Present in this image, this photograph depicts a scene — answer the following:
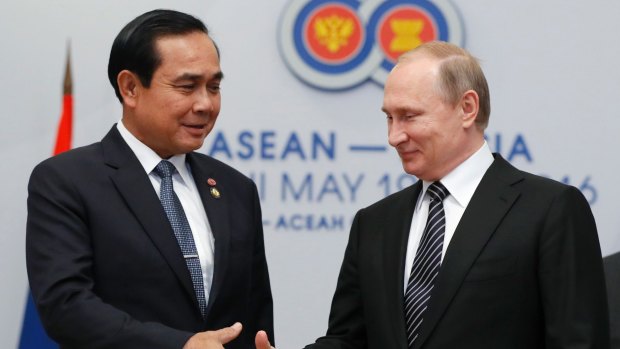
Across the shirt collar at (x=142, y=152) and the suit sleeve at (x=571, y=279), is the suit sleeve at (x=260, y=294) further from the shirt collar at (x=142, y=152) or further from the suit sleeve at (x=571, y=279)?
the suit sleeve at (x=571, y=279)

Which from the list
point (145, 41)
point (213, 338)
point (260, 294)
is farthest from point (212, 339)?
point (145, 41)

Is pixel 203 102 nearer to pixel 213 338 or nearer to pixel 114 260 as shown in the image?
pixel 114 260

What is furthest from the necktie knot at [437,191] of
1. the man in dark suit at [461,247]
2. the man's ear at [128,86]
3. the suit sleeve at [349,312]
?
the man's ear at [128,86]

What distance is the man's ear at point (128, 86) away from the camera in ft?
9.62

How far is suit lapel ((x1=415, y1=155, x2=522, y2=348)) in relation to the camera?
8.30ft

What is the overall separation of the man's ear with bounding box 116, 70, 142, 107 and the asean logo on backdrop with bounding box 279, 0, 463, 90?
1.41 m

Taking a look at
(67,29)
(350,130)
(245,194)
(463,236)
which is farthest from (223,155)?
(463,236)

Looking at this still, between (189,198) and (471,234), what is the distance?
0.82m

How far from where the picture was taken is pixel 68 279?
268cm

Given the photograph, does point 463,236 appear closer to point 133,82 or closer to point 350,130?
point 133,82

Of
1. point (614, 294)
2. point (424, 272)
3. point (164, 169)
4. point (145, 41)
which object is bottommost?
point (614, 294)

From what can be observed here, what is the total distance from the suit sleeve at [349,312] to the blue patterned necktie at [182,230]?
34 centimetres

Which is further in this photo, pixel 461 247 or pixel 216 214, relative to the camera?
pixel 216 214

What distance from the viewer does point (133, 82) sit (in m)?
2.95
